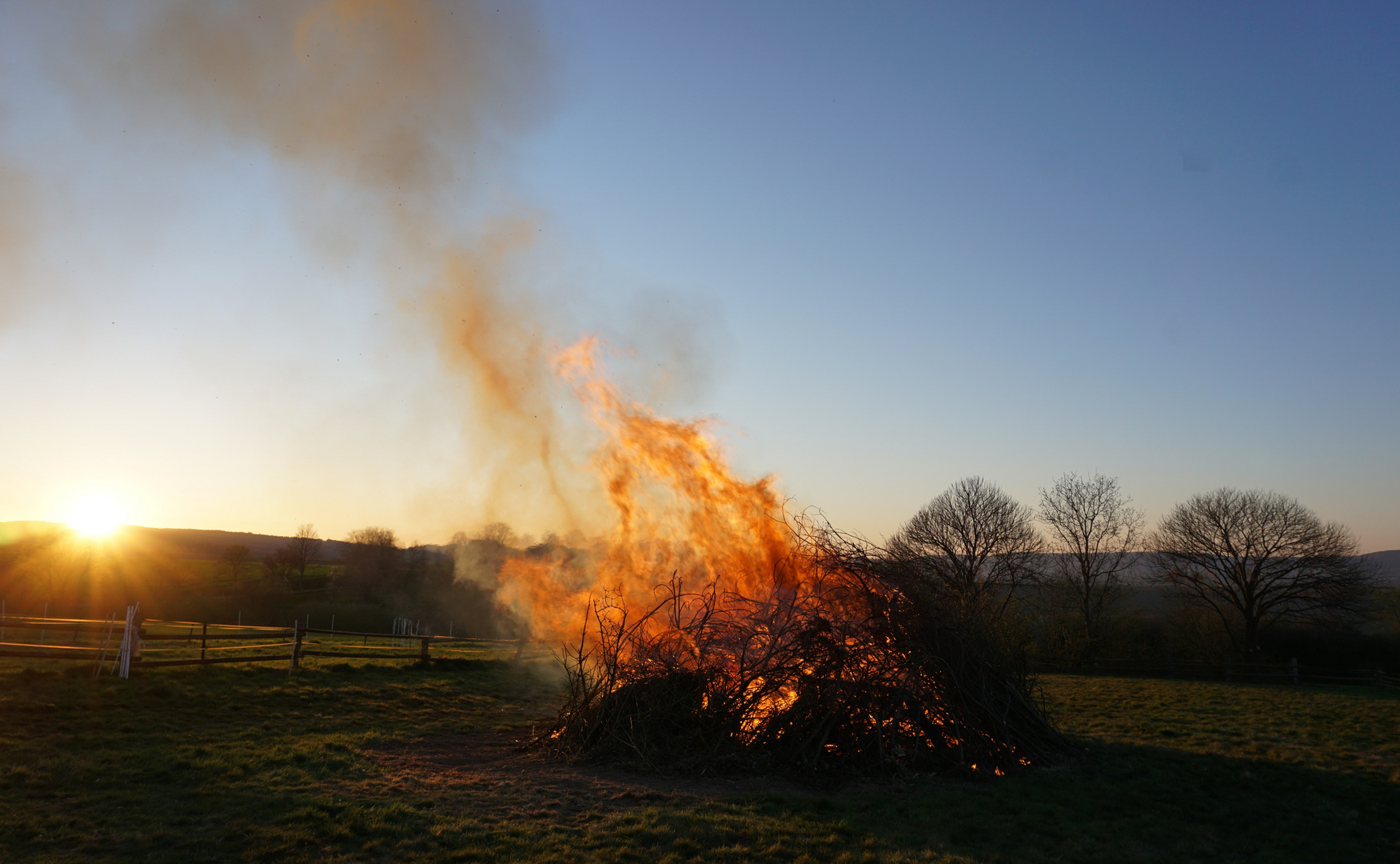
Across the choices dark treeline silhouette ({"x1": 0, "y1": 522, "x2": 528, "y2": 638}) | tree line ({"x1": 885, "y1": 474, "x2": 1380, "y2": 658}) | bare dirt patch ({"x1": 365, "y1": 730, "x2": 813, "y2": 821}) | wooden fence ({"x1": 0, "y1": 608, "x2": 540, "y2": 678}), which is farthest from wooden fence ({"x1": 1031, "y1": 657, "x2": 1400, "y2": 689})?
dark treeline silhouette ({"x1": 0, "y1": 522, "x2": 528, "y2": 638})

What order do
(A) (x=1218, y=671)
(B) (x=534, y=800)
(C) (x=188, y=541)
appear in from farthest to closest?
(C) (x=188, y=541)
(A) (x=1218, y=671)
(B) (x=534, y=800)

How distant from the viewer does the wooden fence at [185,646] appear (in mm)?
16172

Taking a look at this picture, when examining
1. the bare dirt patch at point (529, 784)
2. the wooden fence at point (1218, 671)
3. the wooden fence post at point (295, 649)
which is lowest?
the wooden fence at point (1218, 671)

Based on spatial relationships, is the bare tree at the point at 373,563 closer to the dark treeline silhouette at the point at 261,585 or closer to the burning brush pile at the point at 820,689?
the dark treeline silhouette at the point at 261,585

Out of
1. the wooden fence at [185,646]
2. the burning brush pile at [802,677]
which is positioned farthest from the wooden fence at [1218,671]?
the wooden fence at [185,646]

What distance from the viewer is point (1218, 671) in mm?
32375

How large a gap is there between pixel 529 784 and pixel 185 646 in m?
24.5

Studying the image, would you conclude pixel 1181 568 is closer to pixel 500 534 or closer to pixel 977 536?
pixel 977 536

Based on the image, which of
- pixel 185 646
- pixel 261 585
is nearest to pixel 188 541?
pixel 261 585

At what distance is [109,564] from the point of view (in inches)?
2084

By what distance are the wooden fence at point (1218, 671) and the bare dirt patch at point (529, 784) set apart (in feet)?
81.7

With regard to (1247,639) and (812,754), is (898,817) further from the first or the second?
(1247,639)

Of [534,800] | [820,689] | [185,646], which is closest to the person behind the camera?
[534,800]

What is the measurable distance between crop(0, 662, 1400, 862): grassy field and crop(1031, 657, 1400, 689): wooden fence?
1903cm
